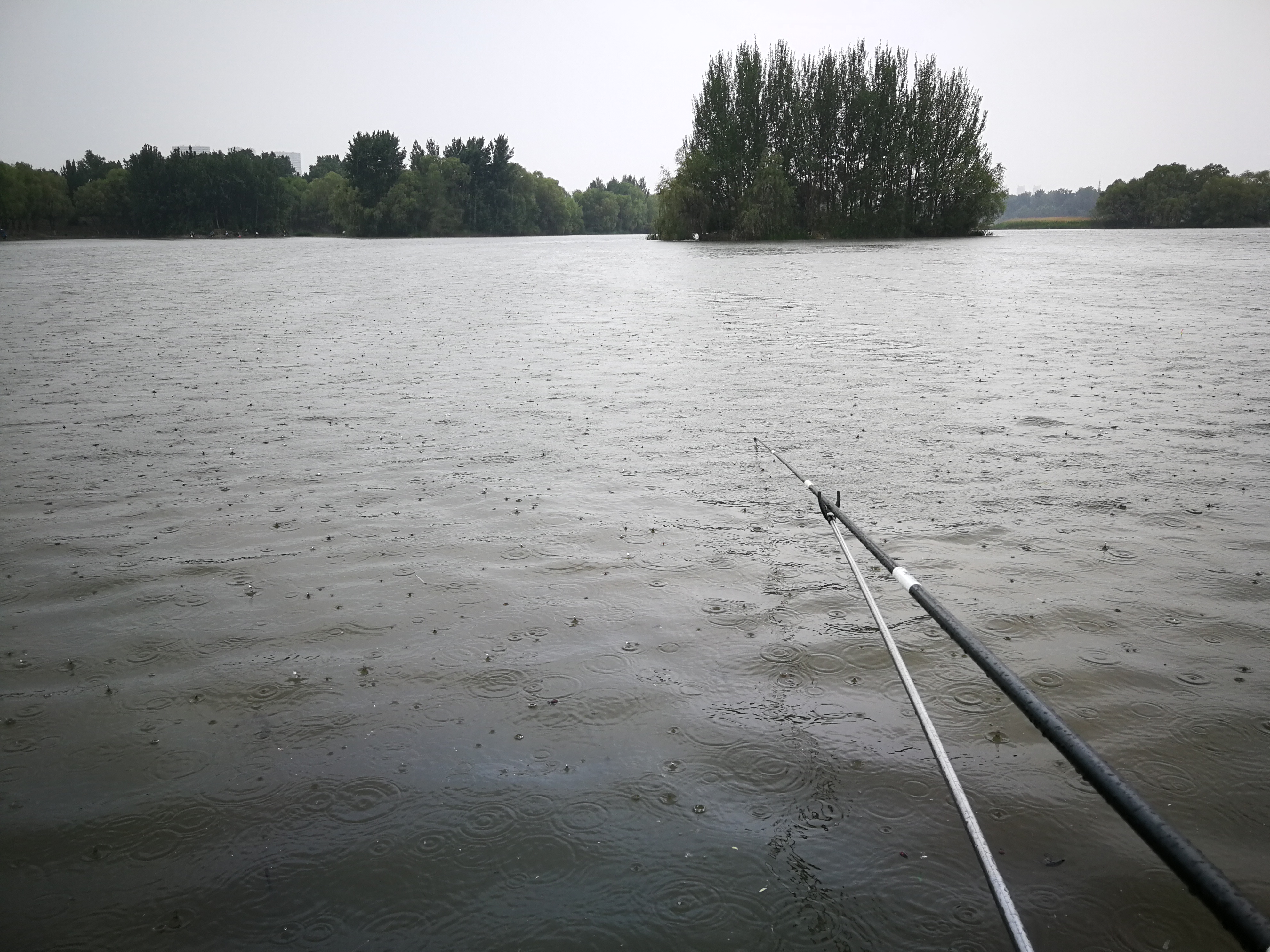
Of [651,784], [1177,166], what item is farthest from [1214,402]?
[1177,166]

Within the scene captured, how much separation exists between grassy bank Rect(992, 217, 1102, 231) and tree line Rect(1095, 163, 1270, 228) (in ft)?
7.43

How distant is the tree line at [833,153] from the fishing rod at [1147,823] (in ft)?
243

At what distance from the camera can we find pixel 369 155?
141m

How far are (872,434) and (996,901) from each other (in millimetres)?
8155

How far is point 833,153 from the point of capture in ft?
259

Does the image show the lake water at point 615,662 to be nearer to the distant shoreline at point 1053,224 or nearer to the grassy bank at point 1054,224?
the distant shoreline at point 1053,224

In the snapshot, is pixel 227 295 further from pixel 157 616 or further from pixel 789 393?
pixel 157 616

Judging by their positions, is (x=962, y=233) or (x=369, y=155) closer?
(x=962, y=233)

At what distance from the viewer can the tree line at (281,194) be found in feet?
449

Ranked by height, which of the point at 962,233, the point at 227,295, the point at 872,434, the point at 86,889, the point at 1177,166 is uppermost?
the point at 1177,166

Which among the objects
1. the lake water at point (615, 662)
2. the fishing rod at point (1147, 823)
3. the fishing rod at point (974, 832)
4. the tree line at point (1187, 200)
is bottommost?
the lake water at point (615, 662)

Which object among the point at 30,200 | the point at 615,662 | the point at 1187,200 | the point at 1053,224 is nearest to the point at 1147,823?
the point at 615,662

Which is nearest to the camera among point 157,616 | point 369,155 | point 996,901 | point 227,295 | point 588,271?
point 996,901

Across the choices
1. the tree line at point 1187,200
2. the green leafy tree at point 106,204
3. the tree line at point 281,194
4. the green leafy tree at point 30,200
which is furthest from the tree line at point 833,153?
the green leafy tree at point 106,204
